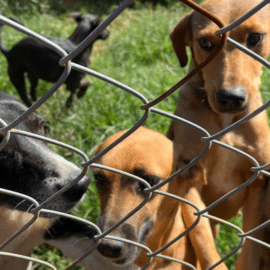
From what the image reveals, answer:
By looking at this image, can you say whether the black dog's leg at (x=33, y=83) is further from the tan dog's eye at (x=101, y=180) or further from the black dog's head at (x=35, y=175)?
the black dog's head at (x=35, y=175)

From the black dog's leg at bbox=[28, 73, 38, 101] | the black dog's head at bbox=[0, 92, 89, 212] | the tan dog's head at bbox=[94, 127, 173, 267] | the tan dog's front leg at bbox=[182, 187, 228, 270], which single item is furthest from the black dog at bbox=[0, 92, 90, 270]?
the black dog's leg at bbox=[28, 73, 38, 101]

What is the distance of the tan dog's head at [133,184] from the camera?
A: 245cm

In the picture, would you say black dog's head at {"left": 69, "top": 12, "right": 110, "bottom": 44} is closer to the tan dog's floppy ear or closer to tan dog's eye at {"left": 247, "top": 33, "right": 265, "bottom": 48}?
the tan dog's floppy ear

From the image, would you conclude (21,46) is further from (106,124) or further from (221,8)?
(221,8)

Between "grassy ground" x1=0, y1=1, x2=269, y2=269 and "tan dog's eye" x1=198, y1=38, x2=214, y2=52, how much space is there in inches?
48.4

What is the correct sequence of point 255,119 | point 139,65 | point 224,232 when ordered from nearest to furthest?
point 255,119 → point 224,232 → point 139,65

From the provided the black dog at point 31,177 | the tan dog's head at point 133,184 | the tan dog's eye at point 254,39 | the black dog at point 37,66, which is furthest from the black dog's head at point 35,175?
the black dog at point 37,66

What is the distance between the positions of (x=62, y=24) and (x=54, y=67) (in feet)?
8.57

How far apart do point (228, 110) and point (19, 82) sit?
9.94 feet

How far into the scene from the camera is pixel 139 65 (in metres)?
5.42

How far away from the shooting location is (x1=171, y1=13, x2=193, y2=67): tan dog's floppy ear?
9.32 ft

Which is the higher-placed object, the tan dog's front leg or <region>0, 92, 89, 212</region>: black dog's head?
<region>0, 92, 89, 212</region>: black dog's head

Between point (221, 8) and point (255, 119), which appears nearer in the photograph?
point (221, 8)

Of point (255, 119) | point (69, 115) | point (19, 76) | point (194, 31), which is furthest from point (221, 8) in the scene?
point (19, 76)
